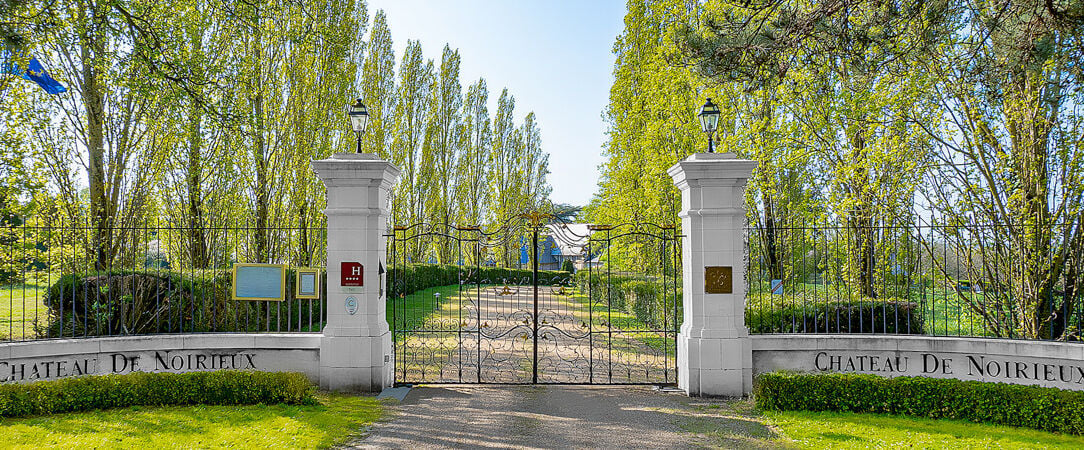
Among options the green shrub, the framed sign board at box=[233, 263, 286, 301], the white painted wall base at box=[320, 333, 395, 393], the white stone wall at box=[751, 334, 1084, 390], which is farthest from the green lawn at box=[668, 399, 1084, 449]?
the framed sign board at box=[233, 263, 286, 301]

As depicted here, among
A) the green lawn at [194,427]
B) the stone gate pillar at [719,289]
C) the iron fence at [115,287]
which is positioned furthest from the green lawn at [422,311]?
the stone gate pillar at [719,289]

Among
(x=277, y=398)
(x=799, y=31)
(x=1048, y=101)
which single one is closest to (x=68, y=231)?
(x=277, y=398)

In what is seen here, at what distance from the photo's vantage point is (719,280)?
25.4ft

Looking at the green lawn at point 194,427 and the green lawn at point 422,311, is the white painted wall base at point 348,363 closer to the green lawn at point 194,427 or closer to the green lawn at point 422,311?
the green lawn at point 194,427

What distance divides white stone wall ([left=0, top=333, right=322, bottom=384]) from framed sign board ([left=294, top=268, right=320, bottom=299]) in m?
0.56

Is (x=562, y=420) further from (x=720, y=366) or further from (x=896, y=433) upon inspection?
(x=896, y=433)

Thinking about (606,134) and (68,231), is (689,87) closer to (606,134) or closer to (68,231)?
(606,134)

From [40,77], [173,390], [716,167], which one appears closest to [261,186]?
[40,77]

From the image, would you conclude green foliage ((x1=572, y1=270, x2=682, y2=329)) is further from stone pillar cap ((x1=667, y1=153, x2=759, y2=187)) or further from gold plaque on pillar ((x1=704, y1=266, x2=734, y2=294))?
stone pillar cap ((x1=667, y1=153, x2=759, y2=187))

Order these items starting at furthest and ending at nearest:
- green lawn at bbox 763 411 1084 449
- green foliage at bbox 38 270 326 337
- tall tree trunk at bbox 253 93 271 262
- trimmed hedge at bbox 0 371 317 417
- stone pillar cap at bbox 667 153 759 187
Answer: tall tree trunk at bbox 253 93 271 262 < green foliage at bbox 38 270 326 337 < stone pillar cap at bbox 667 153 759 187 < trimmed hedge at bbox 0 371 317 417 < green lawn at bbox 763 411 1084 449

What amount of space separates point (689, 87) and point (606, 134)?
6862mm

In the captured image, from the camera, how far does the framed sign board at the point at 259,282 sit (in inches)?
316

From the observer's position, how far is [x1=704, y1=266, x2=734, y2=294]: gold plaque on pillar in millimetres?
7723

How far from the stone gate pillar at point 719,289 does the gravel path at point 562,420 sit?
1.22 ft
